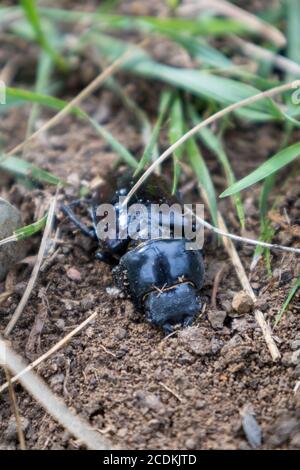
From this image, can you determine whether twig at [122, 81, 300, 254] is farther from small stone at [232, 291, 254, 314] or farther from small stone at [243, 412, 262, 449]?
small stone at [243, 412, 262, 449]

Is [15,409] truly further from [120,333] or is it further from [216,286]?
[216,286]

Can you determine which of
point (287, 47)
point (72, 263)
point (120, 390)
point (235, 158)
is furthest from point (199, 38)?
point (120, 390)

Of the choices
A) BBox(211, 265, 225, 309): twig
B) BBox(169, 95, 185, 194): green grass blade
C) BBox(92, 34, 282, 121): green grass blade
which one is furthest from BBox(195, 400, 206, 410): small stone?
BBox(92, 34, 282, 121): green grass blade

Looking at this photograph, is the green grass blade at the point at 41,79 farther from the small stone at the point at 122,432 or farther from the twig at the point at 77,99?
the small stone at the point at 122,432

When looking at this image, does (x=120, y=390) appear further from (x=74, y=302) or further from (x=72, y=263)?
(x=72, y=263)

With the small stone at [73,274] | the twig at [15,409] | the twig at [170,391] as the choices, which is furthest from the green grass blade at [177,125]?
the twig at [15,409]

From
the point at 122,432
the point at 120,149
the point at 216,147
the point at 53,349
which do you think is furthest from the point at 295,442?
the point at 120,149
